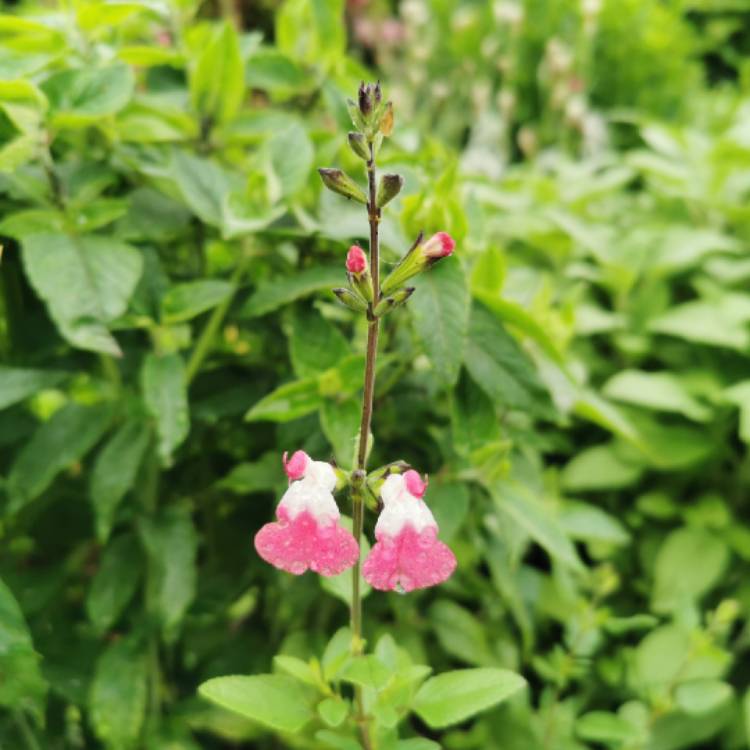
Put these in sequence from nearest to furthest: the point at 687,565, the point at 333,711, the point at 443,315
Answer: the point at 333,711
the point at 443,315
the point at 687,565

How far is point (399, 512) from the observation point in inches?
21.8

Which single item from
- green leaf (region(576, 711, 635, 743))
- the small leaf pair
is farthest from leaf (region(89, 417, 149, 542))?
green leaf (region(576, 711, 635, 743))

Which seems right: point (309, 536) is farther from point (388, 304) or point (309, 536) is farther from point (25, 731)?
point (25, 731)

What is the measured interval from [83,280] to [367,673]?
1.47ft

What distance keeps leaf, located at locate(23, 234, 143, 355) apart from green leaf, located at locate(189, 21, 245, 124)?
0.81 feet

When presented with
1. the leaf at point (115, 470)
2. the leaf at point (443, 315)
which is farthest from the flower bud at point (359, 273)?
the leaf at point (115, 470)

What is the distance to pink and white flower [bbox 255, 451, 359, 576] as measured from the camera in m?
0.55

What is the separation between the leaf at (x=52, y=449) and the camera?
90 centimetres

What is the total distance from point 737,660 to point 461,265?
871 millimetres

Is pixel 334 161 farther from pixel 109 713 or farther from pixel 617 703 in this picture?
pixel 617 703

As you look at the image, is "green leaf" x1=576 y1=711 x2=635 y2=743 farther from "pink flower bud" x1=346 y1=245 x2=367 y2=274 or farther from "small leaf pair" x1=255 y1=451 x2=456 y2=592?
"pink flower bud" x1=346 y1=245 x2=367 y2=274

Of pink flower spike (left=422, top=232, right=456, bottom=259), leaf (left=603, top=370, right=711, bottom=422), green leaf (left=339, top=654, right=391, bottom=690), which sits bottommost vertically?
leaf (left=603, top=370, right=711, bottom=422)

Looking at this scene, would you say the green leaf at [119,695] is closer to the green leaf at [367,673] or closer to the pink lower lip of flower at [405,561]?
the green leaf at [367,673]

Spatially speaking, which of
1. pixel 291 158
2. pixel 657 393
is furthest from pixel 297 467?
pixel 657 393
